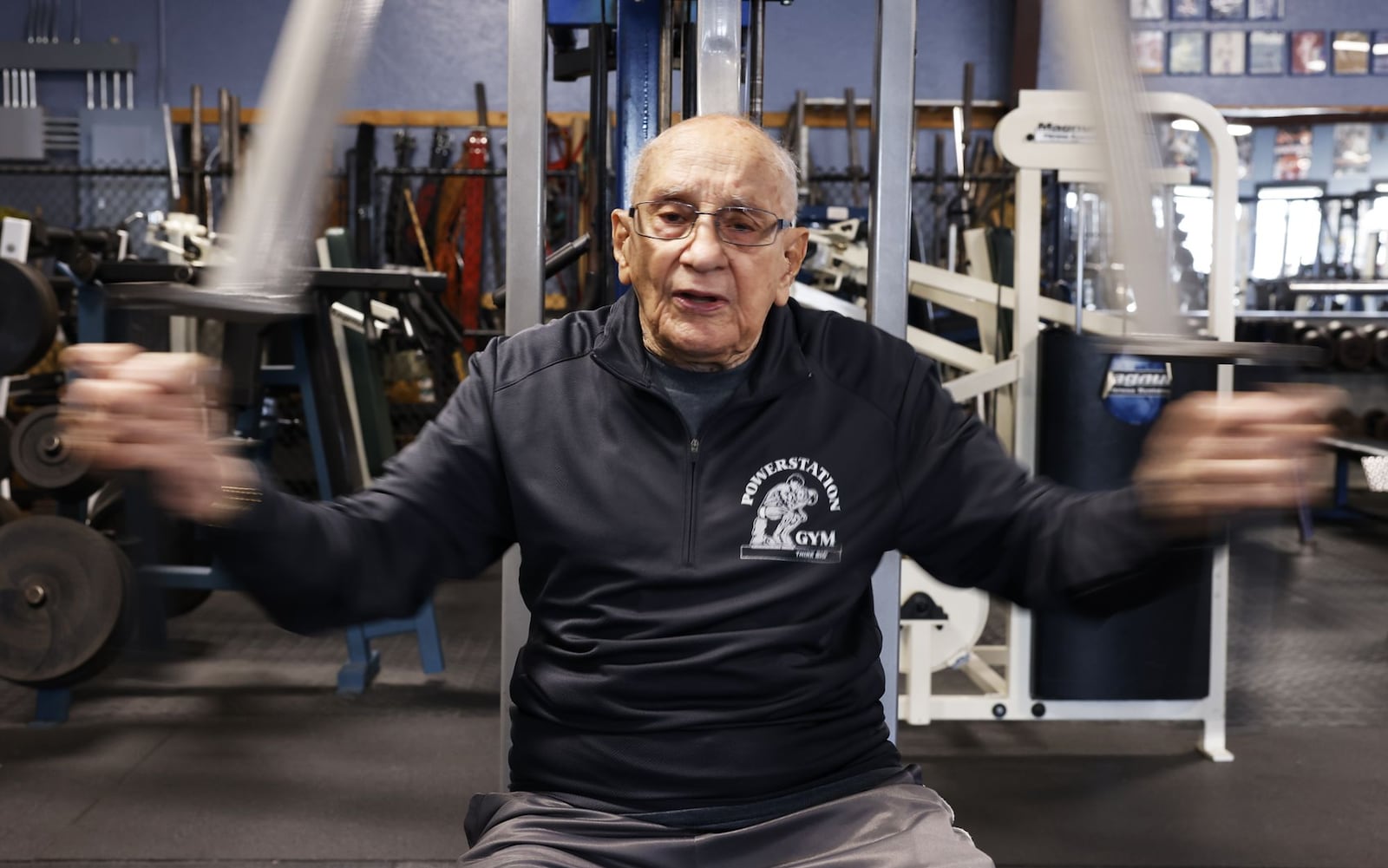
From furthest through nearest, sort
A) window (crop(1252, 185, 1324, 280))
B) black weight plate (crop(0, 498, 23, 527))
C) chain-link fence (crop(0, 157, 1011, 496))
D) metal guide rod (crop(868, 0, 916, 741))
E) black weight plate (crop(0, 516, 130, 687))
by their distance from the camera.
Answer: window (crop(1252, 185, 1324, 280))
chain-link fence (crop(0, 157, 1011, 496))
black weight plate (crop(0, 498, 23, 527))
black weight plate (crop(0, 516, 130, 687))
metal guide rod (crop(868, 0, 916, 741))

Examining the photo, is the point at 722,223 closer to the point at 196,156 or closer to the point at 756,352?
the point at 756,352

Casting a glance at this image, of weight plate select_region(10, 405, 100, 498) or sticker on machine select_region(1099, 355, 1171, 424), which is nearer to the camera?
sticker on machine select_region(1099, 355, 1171, 424)

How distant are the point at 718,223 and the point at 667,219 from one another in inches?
2.4

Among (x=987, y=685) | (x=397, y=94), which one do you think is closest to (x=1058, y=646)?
(x=987, y=685)

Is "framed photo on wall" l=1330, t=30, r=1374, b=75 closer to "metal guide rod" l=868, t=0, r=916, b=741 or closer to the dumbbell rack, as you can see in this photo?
the dumbbell rack

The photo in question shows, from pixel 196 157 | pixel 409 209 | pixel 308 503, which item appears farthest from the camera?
pixel 409 209

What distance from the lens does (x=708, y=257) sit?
55.5 inches

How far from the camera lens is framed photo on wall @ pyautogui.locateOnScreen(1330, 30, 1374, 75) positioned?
26.3ft

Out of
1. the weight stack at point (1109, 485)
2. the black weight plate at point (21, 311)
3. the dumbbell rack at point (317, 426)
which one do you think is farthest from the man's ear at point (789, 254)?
the black weight plate at point (21, 311)

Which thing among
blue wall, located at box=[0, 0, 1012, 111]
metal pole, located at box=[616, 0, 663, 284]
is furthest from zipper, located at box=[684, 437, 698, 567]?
blue wall, located at box=[0, 0, 1012, 111]

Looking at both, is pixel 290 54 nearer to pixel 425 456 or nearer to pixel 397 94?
pixel 425 456

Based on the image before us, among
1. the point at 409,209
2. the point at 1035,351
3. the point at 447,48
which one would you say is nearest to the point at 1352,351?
the point at 1035,351

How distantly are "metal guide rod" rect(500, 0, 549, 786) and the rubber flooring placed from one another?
0.92 m

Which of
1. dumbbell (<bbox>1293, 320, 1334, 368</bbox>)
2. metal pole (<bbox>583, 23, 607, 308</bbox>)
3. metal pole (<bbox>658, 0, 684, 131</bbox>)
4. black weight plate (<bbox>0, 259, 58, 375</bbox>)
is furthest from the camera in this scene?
dumbbell (<bbox>1293, 320, 1334, 368</bbox>)
